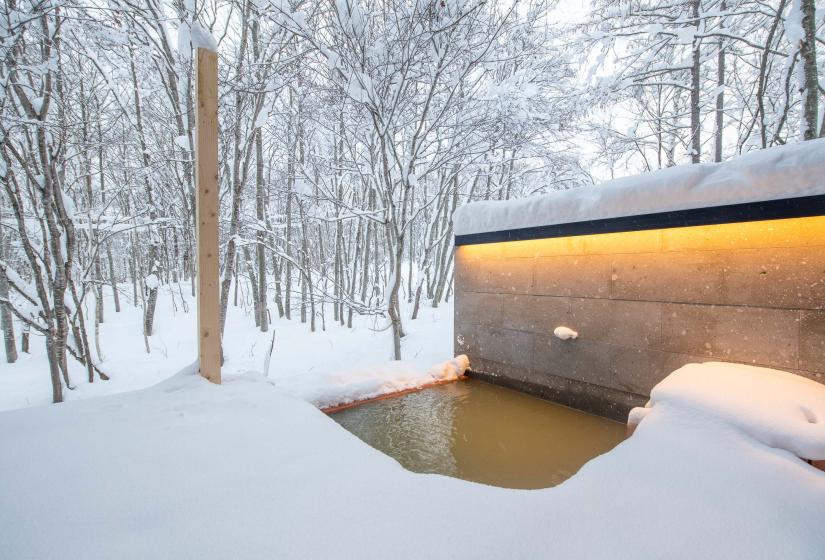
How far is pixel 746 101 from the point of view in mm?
5941

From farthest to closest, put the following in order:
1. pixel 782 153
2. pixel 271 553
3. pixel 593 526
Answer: pixel 782 153 < pixel 593 526 < pixel 271 553

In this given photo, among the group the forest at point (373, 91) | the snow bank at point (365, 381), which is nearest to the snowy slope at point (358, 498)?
the snow bank at point (365, 381)

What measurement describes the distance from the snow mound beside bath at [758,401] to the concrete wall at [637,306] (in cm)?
44

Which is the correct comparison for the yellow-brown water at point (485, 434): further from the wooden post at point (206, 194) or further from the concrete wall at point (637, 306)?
the wooden post at point (206, 194)

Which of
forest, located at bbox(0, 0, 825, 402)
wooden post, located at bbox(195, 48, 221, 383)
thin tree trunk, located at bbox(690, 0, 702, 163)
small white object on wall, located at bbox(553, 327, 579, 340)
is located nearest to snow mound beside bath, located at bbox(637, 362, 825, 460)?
small white object on wall, located at bbox(553, 327, 579, 340)

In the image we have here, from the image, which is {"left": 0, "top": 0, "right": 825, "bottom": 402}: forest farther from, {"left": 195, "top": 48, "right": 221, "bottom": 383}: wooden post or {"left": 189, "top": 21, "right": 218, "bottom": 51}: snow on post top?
{"left": 195, "top": 48, "right": 221, "bottom": 383}: wooden post

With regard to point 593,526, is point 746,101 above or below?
above

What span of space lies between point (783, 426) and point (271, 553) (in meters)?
2.39

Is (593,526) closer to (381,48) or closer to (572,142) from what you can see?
(381,48)

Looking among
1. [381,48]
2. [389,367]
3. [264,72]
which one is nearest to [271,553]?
[389,367]

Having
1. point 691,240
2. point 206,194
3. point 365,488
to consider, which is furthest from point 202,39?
point 691,240

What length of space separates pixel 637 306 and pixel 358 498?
304cm

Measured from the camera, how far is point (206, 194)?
2.70m

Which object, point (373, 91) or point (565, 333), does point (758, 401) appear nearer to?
point (565, 333)
